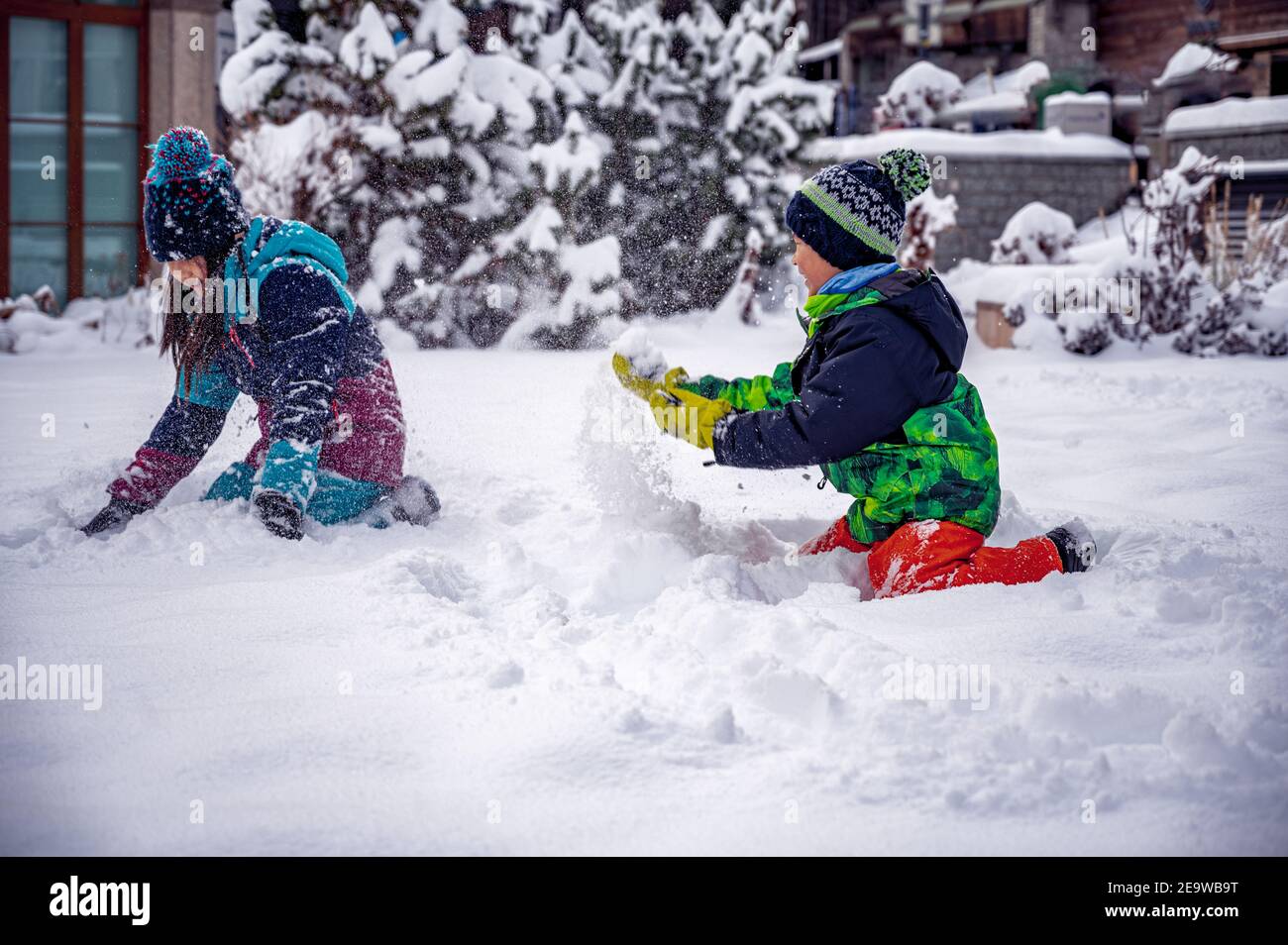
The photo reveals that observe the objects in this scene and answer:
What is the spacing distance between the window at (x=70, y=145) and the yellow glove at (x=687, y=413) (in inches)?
294

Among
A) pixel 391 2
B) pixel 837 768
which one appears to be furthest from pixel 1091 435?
pixel 391 2

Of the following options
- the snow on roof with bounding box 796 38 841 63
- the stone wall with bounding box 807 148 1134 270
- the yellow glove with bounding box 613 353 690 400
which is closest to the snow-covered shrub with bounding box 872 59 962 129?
the stone wall with bounding box 807 148 1134 270

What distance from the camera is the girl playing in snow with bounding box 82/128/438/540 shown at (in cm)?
304

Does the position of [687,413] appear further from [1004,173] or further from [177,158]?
[1004,173]

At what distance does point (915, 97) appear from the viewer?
56.3 feet

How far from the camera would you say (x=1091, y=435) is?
5.35 meters

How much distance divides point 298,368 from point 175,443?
0.53 meters

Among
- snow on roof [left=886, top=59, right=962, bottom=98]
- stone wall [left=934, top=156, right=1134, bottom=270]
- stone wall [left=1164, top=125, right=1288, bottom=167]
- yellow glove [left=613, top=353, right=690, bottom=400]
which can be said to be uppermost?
snow on roof [left=886, top=59, right=962, bottom=98]

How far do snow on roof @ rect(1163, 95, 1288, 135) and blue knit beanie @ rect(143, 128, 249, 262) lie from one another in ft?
45.3

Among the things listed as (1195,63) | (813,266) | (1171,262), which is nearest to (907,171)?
(813,266)

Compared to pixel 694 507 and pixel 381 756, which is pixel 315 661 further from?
pixel 694 507

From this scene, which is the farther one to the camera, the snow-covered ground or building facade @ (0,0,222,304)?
building facade @ (0,0,222,304)

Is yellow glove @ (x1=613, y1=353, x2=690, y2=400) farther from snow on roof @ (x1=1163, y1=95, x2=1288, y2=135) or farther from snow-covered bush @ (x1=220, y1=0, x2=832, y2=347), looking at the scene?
snow on roof @ (x1=1163, y1=95, x2=1288, y2=135)
